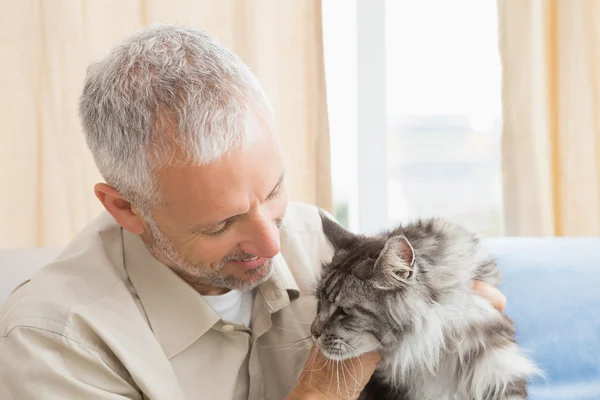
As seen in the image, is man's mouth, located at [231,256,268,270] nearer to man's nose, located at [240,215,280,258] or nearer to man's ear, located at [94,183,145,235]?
man's nose, located at [240,215,280,258]

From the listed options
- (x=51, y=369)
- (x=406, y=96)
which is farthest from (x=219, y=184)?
(x=406, y=96)

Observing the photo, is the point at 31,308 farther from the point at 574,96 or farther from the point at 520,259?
the point at 574,96

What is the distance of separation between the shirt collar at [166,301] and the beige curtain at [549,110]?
6.28 ft

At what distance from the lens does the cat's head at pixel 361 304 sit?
1495 millimetres

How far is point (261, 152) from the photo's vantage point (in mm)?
1415

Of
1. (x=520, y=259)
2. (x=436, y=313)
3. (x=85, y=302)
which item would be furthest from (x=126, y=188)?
(x=520, y=259)

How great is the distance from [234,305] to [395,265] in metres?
0.51

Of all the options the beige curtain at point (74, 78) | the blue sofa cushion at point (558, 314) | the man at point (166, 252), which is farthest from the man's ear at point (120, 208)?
the beige curtain at point (74, 78)

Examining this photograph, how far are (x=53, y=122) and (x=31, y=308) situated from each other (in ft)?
5.20

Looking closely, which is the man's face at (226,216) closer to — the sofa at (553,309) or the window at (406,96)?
the sofa at (553,309)

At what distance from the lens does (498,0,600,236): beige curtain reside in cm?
296

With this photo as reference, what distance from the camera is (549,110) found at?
9.96 ft

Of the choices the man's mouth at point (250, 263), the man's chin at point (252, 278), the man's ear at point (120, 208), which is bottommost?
the man's chin at point (252, 278)

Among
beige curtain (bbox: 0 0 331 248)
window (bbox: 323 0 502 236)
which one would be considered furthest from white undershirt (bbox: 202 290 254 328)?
window (bbox: 323 0 502 236)
